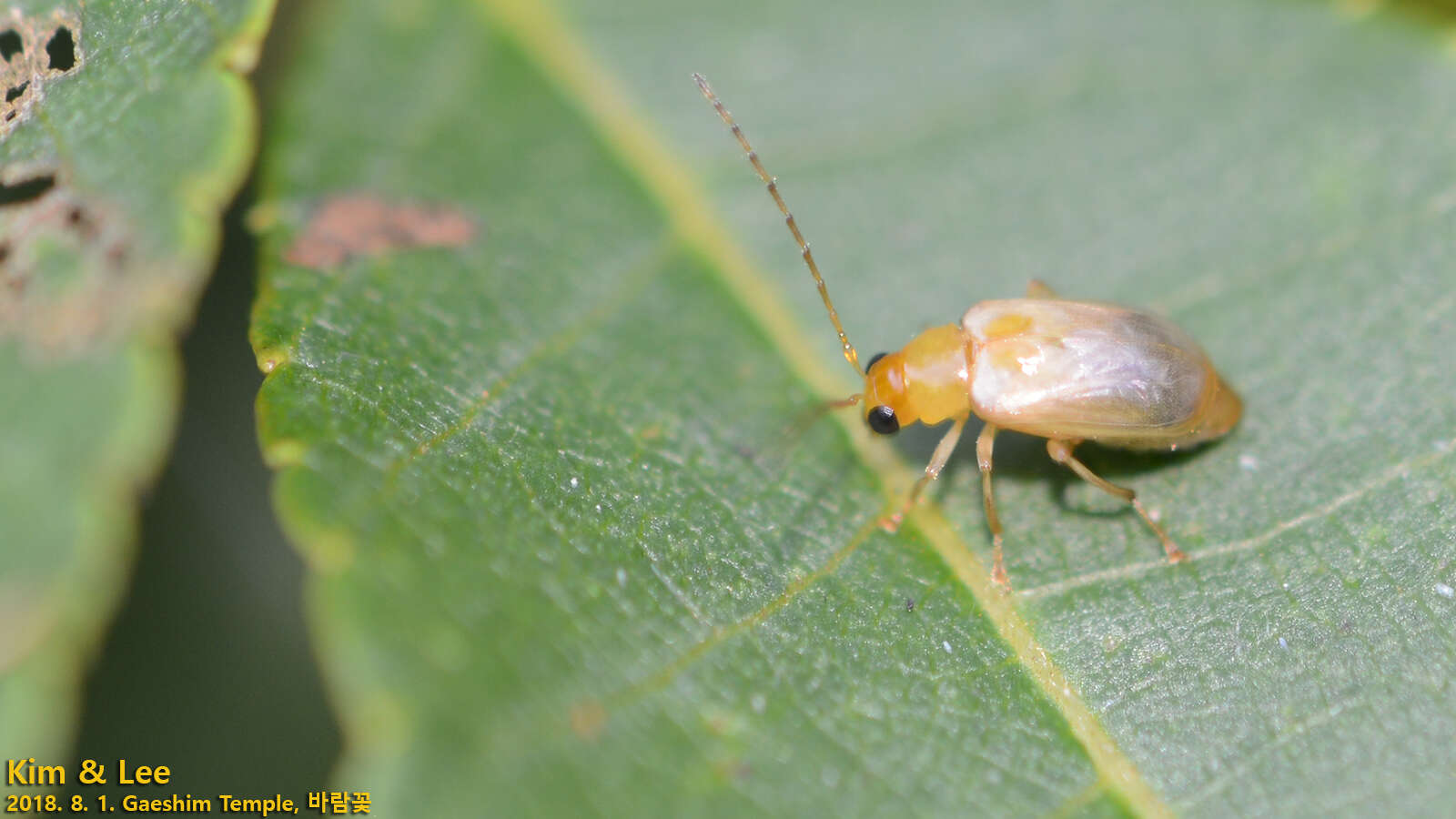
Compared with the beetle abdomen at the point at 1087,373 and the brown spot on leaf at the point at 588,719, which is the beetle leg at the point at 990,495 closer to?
the beetle abdomen at the point at 1087,373

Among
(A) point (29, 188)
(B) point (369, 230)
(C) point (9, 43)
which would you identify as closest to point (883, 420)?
(B) point (369, 230)

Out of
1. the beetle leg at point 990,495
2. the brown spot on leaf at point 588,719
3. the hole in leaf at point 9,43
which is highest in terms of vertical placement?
the hole in leaf at point 9,43

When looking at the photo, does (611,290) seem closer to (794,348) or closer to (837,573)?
(794,348)

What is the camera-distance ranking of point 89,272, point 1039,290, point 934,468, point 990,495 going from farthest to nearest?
point 1039,290, point 934,468, point 990,495, point 89,272

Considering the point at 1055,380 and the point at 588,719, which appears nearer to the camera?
the point at 588,719

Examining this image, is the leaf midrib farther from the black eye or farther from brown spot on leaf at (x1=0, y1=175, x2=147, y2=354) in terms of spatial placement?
brown spot on leaf at (x1=0, y1=175, x2=147, y2=354)

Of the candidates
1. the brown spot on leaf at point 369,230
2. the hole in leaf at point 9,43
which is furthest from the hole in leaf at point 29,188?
the brown spot on leaf at point 369,230

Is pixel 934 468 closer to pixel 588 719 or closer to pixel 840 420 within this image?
pixel 840 420

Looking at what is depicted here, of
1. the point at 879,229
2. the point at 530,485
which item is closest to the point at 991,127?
the point at 879,229
